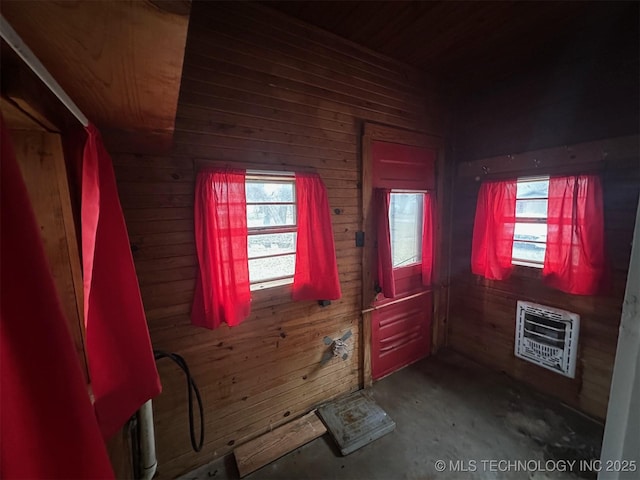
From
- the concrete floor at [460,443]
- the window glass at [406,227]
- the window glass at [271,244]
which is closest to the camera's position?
the concrete floor at [460,443]

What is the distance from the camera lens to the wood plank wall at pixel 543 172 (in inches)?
70.4

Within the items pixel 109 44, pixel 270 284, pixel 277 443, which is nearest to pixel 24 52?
pixel 109 44

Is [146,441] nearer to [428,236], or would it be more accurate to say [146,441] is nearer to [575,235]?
[428,236]

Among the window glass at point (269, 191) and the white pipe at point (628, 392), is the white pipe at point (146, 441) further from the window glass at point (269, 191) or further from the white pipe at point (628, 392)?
the white pipe at point (628, 392)

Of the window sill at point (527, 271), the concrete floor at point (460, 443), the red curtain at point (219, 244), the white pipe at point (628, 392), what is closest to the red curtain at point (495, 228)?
the window sill at point (527, 271)

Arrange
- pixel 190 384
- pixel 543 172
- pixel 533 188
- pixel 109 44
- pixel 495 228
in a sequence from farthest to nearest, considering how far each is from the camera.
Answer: pixel 495 228, pixel 533 188, pixel 543 172, pixel 190 384, pixel 109 44

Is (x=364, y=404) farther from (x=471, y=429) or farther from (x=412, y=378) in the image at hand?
(x=471, y=429)

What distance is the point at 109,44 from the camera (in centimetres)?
48

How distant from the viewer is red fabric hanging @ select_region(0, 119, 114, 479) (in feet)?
1.17

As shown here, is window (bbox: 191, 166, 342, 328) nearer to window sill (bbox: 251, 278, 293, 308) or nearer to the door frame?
window sill (bbox: 251, 278, 293, 308)

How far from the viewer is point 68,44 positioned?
1.60 feet

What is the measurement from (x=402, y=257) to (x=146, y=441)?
2.24 metres

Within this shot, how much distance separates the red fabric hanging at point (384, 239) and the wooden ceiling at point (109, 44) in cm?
169

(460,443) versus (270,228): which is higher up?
(270,228)
